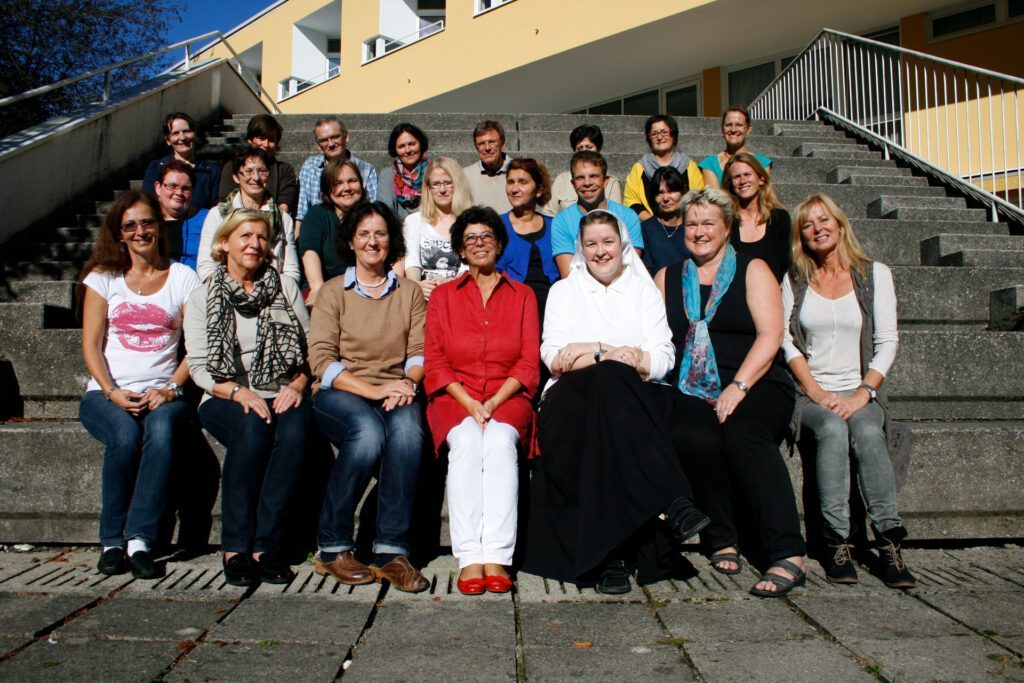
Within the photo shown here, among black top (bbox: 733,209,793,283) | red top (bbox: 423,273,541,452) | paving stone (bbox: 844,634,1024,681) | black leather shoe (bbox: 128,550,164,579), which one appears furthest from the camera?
black top (bbox: 733,209,793,283)

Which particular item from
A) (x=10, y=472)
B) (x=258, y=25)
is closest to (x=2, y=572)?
(x=10, y=472)

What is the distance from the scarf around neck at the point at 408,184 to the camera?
233 inches

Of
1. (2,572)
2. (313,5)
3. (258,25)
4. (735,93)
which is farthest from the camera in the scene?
(258,25)

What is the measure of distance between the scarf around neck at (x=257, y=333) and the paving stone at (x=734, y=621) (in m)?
2.10

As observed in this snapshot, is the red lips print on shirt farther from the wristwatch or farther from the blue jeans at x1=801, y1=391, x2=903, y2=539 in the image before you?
the blue jeans at x1=801, y1=391, x2=903, y2=539

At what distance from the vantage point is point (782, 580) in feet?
10.5

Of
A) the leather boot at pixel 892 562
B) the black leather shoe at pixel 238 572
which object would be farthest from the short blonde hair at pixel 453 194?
the leather boot at pixel 892 562

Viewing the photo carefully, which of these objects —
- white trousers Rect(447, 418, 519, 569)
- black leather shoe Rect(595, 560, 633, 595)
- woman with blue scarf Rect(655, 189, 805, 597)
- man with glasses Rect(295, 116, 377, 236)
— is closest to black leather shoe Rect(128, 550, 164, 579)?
white trousers Rect(447, 418, 519, 569)

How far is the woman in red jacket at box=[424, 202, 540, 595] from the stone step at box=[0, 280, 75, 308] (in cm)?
295

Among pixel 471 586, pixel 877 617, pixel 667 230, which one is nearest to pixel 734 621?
pixel 877 617

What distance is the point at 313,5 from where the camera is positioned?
882 inches

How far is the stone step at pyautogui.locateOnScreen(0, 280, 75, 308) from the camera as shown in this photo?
17.9 ft

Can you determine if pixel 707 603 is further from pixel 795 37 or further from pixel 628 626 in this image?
pixel 795 37

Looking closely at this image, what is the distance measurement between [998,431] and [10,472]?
15.7 feet
